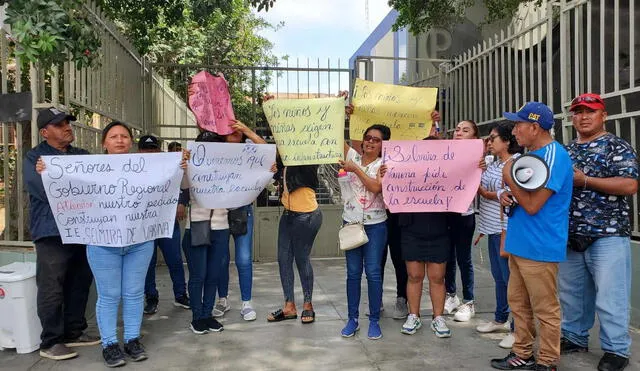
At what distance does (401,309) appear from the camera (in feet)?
16.3

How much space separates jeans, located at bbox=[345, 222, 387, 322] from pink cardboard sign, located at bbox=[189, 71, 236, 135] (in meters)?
1.55

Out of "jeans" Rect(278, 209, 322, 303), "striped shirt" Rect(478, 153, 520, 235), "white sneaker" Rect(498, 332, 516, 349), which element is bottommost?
"white sneaker" Rect(498, 332, 516, 349)

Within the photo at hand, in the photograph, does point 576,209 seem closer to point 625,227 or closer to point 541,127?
point 625,227

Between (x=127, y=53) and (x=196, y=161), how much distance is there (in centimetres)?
309

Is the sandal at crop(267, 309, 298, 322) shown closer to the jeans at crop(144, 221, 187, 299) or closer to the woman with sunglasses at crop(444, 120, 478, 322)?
the jeans at crop(144, 221, 187, 299)

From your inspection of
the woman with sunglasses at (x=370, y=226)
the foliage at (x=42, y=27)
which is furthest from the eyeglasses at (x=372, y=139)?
the foliage at (x=42, y=27)

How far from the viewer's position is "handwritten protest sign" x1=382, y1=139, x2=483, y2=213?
4266 millimetres

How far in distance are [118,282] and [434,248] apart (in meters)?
2.48

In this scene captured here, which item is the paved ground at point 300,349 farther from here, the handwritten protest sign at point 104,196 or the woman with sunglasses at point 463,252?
the handwritten protest sign at point 104,196

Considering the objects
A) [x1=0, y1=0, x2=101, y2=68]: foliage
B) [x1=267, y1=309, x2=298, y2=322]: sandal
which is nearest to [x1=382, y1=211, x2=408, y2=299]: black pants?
[x1=267, y1=309, x2=298, y2=322]: sandal

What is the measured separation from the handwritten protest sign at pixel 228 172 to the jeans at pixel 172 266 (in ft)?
3.34

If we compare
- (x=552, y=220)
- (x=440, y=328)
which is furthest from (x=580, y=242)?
(x=440, y=328)

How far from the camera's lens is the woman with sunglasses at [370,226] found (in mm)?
4359

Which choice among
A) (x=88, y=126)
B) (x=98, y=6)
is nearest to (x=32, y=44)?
(x=88, y=126)
